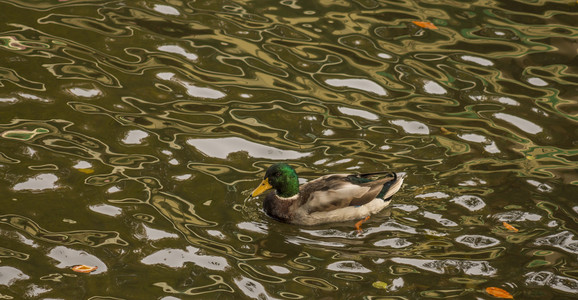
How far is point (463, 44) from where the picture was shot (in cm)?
1159

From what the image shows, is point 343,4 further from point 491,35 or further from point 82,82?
point 82,82

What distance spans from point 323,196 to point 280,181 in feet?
1.46

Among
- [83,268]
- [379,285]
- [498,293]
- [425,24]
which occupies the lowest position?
[83,268]

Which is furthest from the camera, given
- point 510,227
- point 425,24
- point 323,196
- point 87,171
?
point 425,24

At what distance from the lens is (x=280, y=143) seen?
914cm

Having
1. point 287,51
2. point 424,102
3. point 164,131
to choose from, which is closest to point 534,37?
point 424,102

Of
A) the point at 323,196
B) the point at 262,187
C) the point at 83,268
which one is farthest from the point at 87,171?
the point at 323,196

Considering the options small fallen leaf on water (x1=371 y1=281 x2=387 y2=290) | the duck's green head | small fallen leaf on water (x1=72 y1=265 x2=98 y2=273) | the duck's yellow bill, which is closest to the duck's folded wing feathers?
the duck's green head

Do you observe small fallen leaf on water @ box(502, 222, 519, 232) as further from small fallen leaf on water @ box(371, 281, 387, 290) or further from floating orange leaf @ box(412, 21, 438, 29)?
floating orange leaf @ box(412, 21, 438, 29)

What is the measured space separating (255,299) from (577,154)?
14.6 ft

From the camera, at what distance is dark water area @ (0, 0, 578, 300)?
23.2 feet

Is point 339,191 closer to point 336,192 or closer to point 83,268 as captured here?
point 336,192

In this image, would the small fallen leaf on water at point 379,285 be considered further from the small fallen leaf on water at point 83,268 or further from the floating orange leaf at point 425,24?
the floating orange leaf at point 425,24

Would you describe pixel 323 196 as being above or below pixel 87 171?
above
